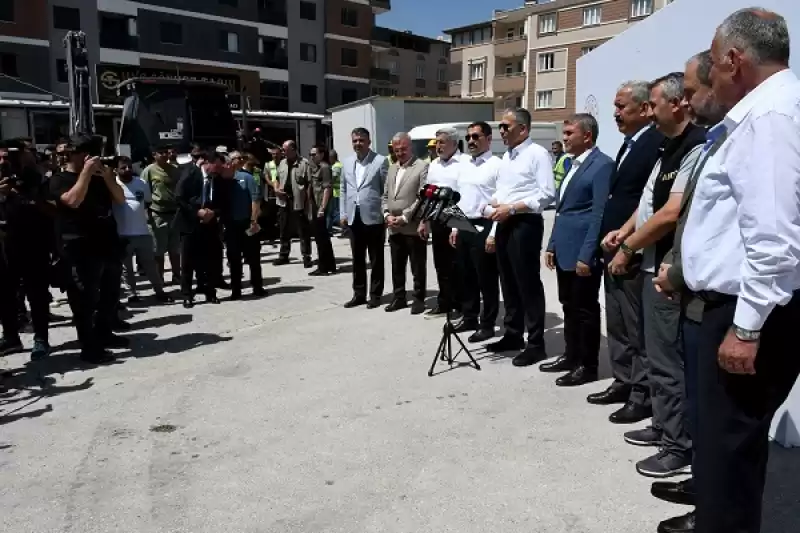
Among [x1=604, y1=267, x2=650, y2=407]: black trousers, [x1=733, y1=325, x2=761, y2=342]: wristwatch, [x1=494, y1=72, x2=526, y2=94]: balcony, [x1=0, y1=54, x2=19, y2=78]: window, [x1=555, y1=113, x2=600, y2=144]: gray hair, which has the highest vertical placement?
[x1=494, y1=72, x2=526, y2=94]: balcony

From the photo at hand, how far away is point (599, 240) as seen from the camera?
14.2 ft

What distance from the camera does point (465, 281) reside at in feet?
21.9

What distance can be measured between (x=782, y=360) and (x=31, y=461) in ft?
13.0

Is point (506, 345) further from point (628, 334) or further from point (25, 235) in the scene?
point (25, 235)

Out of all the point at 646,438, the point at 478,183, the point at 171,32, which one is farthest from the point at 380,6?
the point at 646,438

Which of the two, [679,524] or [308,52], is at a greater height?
[308,52]

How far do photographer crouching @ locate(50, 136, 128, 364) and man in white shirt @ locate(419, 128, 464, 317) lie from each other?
9.96 feet

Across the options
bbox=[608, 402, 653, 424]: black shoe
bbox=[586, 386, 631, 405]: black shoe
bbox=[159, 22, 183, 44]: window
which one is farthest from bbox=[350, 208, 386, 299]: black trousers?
bbox=[159, 22, 183, 44]: window

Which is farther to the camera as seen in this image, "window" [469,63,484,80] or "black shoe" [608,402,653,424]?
"window" [469,63,484,80]

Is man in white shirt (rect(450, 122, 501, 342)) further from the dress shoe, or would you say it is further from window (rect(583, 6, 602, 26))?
window (rect(583, 6, 602, 26))

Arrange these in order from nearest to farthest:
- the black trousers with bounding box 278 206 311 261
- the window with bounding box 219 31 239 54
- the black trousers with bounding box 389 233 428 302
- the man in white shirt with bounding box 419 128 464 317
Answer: the man in white shirt with bounding box 419 128 464 317 < the black trousers with bounding box 389 233 428 302 < the black trousers with bounding box 278 206 311 261 < the window with bounding box 219 31 239 54

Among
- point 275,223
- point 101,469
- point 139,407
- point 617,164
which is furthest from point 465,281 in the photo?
point 275,223

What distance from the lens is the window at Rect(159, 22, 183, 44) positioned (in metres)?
38.0

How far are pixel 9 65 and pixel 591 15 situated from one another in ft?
131
